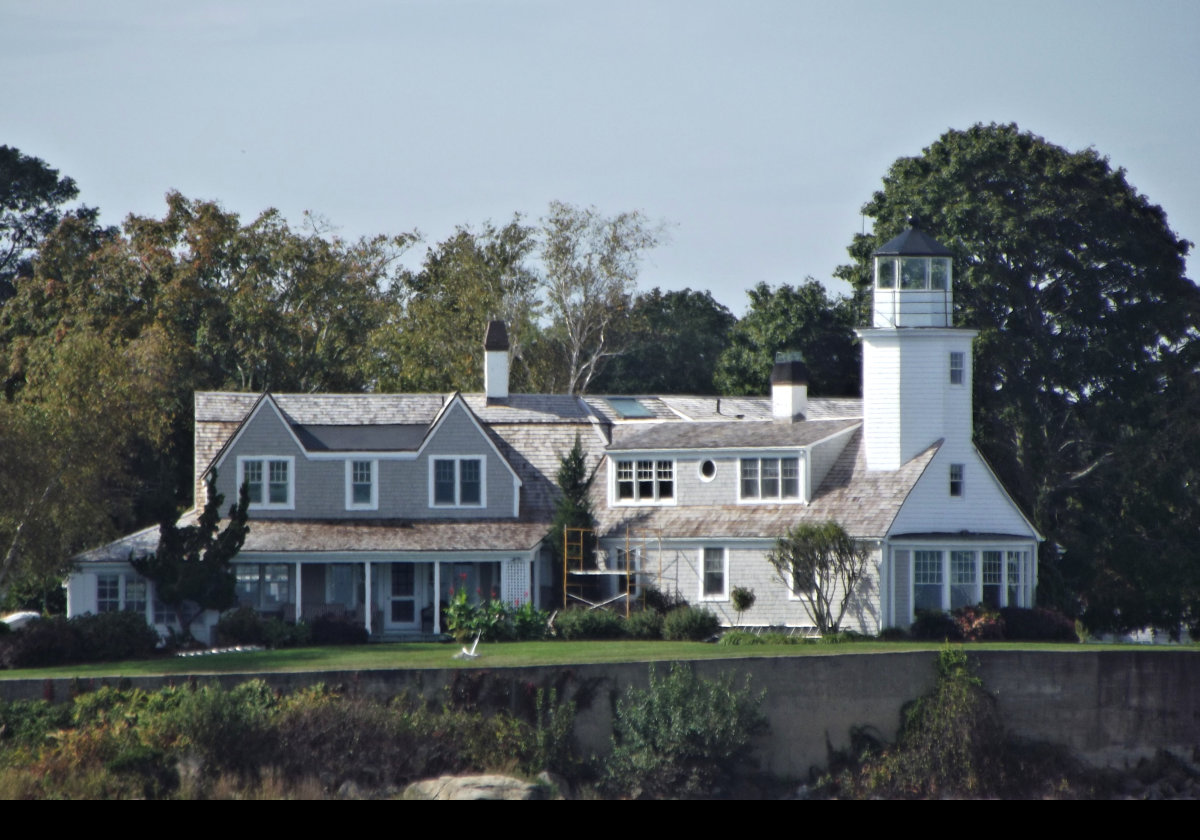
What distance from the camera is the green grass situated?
30.0 metres

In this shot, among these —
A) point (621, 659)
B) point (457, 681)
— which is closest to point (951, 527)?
point (621, 659)

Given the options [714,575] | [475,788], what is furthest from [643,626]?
[475,788]

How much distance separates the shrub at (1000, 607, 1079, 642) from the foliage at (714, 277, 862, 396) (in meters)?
16.4

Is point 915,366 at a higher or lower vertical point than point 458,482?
→ higher

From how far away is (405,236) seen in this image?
60625 mm

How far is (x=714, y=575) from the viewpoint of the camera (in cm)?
3738

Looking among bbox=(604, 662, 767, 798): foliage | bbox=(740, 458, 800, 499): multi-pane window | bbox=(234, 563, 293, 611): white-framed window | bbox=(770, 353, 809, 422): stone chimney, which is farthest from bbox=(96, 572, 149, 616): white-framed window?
bbox=(770, 353, 809, 422): stone chimney

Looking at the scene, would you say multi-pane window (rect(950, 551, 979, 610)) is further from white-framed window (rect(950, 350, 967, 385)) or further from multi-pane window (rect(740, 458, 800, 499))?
white-framed window (rect(950, 350, 967, 385))

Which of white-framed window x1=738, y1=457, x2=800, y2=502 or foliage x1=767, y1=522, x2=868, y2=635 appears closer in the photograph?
foliage x1=767, y1=522, x2=868, y2=635

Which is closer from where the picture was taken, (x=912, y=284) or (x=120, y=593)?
(x=120, y=593)

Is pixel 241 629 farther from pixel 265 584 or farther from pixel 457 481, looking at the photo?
pixel 457 481

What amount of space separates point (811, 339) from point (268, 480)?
1924cm

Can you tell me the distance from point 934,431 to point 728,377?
16211 mm
